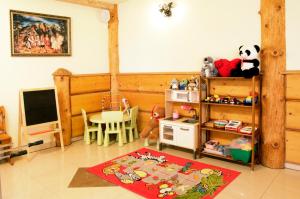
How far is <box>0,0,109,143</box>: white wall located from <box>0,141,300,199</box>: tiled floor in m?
0.81

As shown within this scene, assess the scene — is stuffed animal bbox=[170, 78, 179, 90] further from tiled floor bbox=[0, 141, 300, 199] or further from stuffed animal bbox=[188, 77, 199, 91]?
tiled floor bbox=[0, 141, 300, 199]

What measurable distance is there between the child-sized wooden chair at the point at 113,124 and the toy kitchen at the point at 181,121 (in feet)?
2.30

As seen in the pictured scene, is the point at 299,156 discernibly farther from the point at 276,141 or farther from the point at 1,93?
the point at 1,93

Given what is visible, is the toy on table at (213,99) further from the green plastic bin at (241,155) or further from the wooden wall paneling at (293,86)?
the wooden wall paneling at (293,86)

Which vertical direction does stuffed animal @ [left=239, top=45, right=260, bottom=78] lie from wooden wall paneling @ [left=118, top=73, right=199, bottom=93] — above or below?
above

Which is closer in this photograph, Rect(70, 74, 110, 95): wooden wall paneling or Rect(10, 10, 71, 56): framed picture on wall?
Rect(10, 10, 71, 56): framed picture on wall

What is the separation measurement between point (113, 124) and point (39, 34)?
6.12 ft

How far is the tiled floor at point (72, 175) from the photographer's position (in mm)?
2717

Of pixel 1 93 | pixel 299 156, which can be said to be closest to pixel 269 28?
pixel 299 156

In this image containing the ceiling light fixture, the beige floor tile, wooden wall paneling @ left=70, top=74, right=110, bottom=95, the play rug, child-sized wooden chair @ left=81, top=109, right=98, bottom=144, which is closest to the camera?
the beige floor tile

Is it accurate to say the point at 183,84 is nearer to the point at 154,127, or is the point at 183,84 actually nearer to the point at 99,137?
the point at 154,127

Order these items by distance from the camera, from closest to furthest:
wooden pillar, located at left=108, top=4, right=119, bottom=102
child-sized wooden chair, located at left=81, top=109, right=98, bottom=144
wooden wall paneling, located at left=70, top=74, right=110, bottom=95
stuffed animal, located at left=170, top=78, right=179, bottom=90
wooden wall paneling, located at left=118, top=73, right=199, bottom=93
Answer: stuffed animal, located at left=170, top=78, right=179, bottom=90 < wooden wall paneling, located at left=118, top=73, right=199, bottom=93 < child-sized wooden chair, located at left=81, top=109, right=98, bottom=144 < wooden wall paneling, located at left=70, top=74, right=110, bottom=95 < wooden pillar, located at left=108, top=4, right=119, bottom=102

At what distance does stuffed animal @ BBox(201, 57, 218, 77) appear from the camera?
357cm

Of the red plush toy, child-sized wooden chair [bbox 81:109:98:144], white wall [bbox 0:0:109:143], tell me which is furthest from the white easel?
the red plush toy
